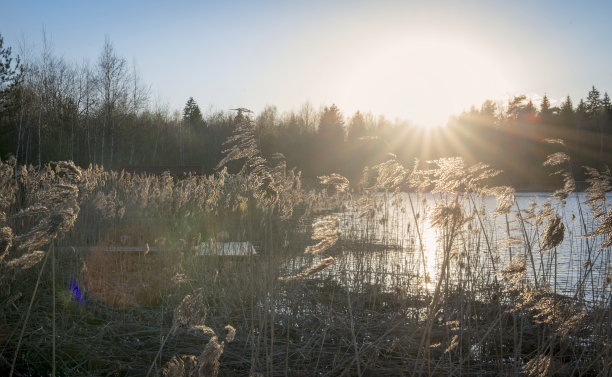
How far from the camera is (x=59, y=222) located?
1746 mm

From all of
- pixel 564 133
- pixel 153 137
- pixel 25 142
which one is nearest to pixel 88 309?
pixel 25 142

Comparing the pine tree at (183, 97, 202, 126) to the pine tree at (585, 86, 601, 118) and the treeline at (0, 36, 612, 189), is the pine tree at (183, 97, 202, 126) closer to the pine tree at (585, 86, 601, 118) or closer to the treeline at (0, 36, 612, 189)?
the treeline at (0, 36, 612, 189)

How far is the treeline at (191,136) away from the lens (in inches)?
1081

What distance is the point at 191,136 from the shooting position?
39.8 meters

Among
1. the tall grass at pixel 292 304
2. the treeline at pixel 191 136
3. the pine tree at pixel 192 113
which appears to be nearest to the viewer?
the tall grass at pixel 292 304

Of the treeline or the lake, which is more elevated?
the treeline

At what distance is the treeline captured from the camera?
27469 mm

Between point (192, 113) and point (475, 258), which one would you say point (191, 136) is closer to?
point (192, 113)

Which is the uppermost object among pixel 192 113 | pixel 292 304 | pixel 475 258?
pixel 192 113

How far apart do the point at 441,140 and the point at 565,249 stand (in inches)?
1231

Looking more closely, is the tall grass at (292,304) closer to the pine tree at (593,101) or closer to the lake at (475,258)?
the lake at (475,258)

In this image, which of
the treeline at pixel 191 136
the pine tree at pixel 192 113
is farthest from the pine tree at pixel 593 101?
the pine tree at pixel 192 113

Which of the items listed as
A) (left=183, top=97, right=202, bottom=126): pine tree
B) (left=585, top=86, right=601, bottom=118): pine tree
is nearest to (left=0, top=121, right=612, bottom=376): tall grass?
(left=183, top=97, right=202, bottom=126): pine tree

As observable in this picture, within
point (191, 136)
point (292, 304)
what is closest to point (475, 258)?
point (292, 304)
